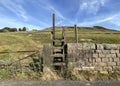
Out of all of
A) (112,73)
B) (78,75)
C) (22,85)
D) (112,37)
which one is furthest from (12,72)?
(112,37)

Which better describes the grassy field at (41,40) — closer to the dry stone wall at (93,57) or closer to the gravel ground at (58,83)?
the dry stone wall at (93,57)

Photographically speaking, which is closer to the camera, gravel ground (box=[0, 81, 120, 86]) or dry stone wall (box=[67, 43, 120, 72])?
gravel ground (box=[0, 81, 120, 86])

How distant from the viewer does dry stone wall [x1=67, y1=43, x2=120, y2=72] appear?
781cm

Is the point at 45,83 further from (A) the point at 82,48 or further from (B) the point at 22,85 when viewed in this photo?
(A) the point at 82,48

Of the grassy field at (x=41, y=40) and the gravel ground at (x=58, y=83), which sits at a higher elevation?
the grassy field at (x=41, y=40)

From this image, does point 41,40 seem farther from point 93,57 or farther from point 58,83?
point 58,83

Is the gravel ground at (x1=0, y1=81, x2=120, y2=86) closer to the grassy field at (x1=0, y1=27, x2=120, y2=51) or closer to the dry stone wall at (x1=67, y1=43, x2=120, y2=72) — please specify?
Answer: the dry stone wall at (x1=67, y1=43, x2=120, y2=72)

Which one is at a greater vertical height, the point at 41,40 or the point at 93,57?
the point at 41,40

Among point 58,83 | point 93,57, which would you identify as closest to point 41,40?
point 93,57

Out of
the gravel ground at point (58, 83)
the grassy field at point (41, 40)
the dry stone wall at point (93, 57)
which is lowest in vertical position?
the gravel ground at point (58, 83)

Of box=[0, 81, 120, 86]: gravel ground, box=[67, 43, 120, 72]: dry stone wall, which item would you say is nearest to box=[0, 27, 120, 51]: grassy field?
box=[67, 43, 120, 72]: dry stone wall

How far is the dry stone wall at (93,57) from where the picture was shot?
7.81 m

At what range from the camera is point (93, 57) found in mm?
7848

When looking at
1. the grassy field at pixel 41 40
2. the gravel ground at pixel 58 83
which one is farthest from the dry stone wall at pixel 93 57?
the grassy field at pixel 41 40
